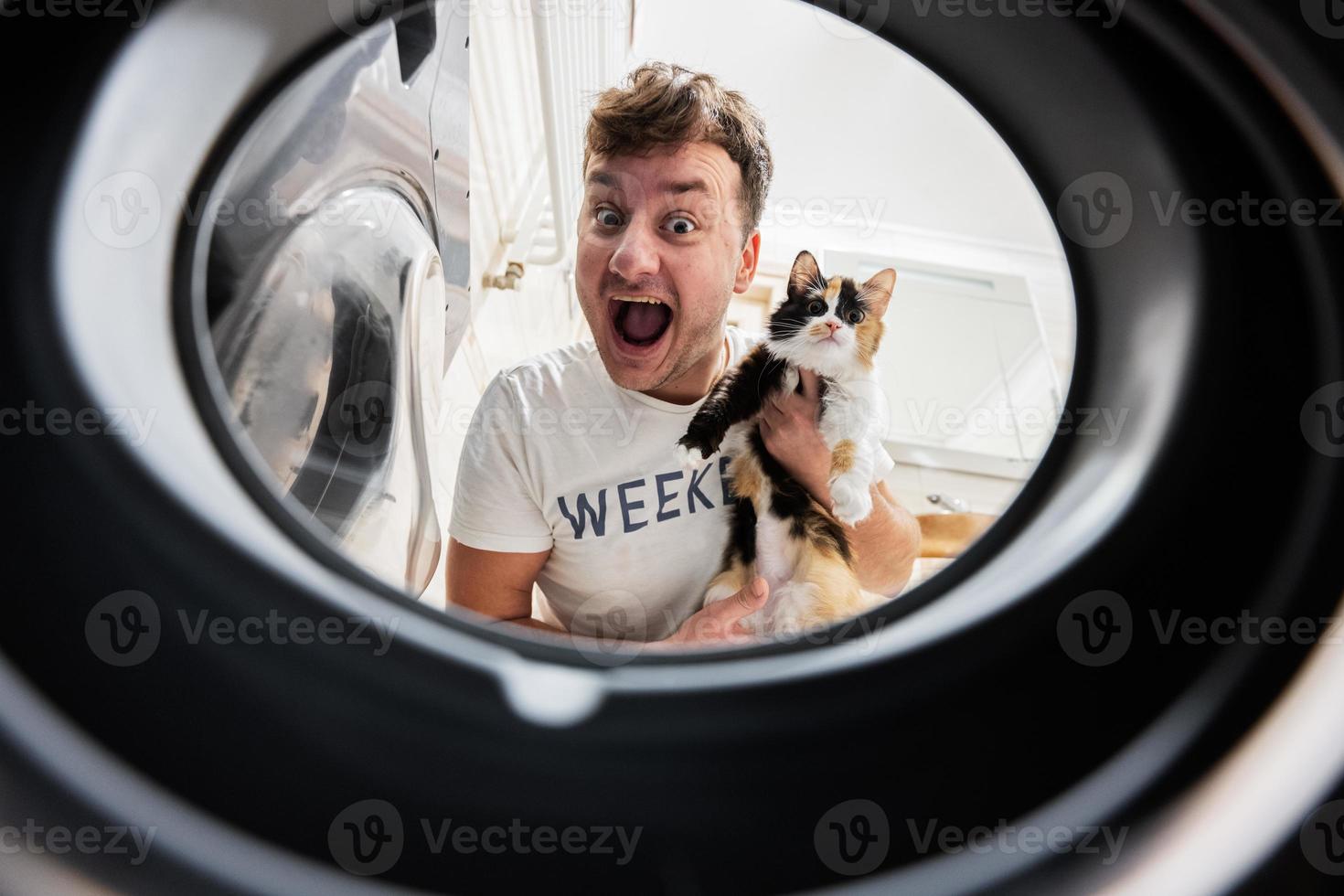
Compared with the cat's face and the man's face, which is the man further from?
the cat's face

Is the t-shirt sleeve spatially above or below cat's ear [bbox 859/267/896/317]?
below

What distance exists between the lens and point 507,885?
25cm

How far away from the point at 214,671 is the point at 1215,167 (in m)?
0.40

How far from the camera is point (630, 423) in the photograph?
979mm

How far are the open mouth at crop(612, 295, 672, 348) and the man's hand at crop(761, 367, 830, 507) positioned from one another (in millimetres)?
175

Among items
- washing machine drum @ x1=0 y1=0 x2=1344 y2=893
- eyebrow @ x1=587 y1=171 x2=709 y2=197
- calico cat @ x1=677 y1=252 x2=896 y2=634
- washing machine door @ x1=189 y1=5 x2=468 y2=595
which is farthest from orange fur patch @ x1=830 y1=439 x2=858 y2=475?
washing machine drum @ x1=0 y1=0 x2=1344 y2=893

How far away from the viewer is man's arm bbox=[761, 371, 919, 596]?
1.02m

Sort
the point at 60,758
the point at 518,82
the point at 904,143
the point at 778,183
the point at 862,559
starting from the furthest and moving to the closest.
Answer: the point at 778,183
the point at 904,143
the point at 518,82
the point at 862,559
the point at 60,758

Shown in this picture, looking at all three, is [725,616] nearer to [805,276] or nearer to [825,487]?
[825,487]

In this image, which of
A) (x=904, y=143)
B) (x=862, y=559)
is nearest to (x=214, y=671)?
(x=862, y=559)

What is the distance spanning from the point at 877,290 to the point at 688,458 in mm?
409

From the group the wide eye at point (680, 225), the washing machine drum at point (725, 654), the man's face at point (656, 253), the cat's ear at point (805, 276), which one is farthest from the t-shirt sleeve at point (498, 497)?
the washing machine drum at point (725, 654)

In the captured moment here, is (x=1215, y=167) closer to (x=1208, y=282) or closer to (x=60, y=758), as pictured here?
(x=1208, y=282)

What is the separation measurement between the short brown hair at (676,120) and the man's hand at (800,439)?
0.74 ft
